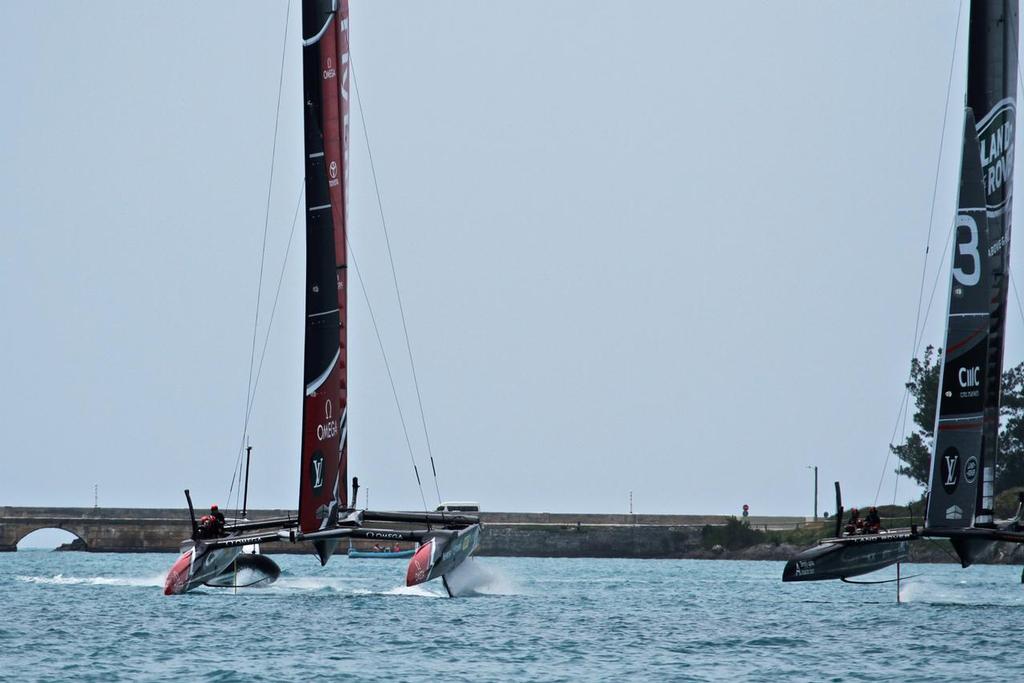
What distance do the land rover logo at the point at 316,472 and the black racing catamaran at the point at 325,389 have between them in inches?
0.9

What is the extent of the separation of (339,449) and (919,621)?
13484 millimetres

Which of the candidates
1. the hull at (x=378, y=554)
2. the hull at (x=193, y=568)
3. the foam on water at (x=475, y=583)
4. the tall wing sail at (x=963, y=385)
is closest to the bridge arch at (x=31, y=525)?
the hull at (x=378, y=554)

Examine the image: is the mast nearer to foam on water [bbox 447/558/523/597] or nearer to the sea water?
the sea water

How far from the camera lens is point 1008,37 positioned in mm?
36031

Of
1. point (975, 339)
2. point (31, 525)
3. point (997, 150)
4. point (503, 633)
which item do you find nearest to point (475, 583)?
point (503, 633)

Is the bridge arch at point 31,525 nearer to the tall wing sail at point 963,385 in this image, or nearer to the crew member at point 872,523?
the crew member at point 872,523

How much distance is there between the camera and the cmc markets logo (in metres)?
35.9

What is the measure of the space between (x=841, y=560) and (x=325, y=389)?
39.5 feet

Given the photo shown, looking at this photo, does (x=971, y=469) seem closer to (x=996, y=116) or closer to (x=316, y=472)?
(x=996, y=116)

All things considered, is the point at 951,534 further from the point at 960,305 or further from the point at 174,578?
the point at 174,578

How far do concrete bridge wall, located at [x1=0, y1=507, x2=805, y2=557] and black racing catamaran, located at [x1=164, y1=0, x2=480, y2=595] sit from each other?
1802 inches

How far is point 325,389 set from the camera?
37875mm

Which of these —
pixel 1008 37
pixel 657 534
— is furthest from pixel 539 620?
pixel 657 534

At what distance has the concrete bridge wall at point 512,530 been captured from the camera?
87.7 m
